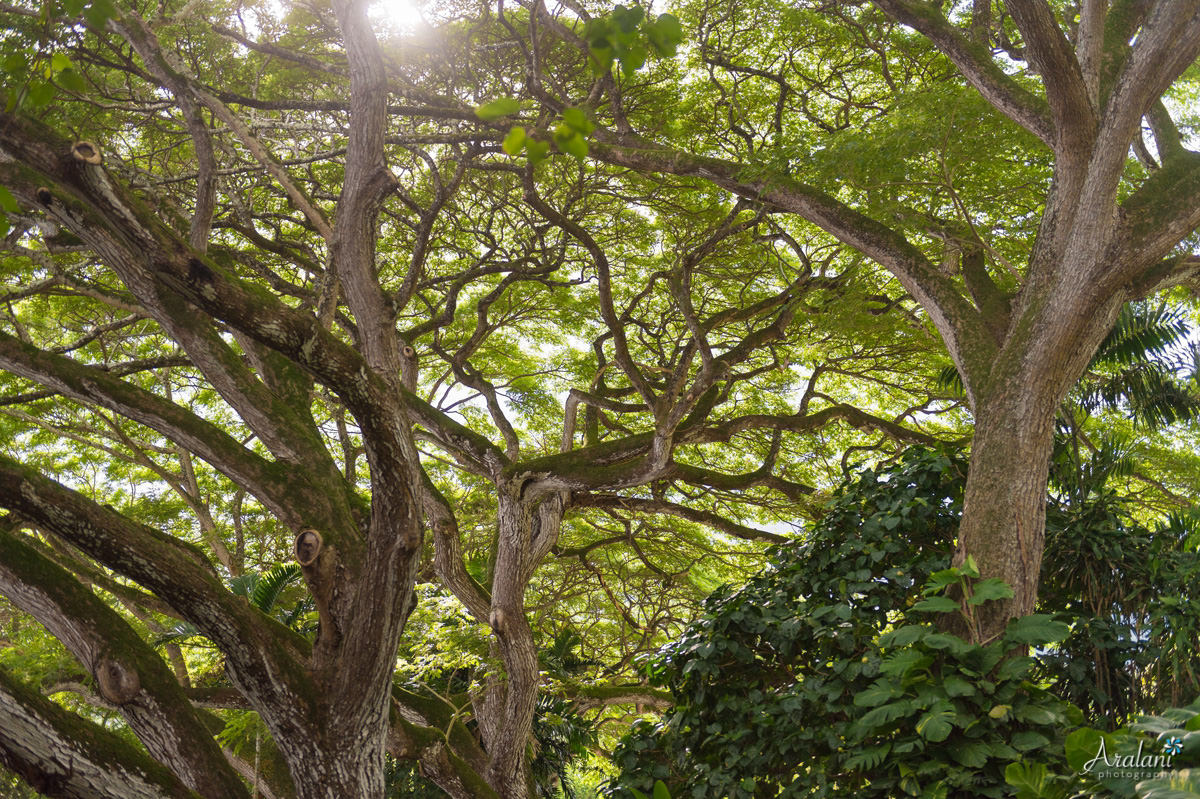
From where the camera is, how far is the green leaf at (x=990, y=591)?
341cm

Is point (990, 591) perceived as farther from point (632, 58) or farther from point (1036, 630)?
point (632, 58)

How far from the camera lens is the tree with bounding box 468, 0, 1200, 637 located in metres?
4.09

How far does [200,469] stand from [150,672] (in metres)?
7.53

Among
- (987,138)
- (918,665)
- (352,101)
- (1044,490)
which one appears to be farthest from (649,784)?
(987,138)

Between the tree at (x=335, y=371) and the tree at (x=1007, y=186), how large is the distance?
101 cm

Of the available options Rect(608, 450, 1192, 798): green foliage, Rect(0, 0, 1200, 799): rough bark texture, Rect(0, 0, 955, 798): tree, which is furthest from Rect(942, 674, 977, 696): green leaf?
Rect(0, 0, 955, 798): tree

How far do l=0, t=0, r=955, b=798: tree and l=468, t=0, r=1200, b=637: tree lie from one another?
3.31 ft

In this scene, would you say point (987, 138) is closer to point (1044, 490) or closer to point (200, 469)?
point (1044, 490)

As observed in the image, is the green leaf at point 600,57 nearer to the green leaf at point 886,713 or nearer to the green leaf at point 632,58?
the green leaf at point 632,58

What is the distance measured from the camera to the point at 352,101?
4.10m

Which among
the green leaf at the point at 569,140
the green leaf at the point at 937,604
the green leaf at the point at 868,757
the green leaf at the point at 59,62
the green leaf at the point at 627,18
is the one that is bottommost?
the green leaf at the point at 868,757

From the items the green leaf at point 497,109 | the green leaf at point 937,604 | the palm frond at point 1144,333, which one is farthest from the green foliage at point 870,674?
the green leaf at point 497,109

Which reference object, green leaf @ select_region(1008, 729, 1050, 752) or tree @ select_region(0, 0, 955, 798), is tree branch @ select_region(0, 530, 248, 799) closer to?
tree @ select_region(0, 0, 955, 798)

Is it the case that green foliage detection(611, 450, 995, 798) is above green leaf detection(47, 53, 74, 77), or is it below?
below
